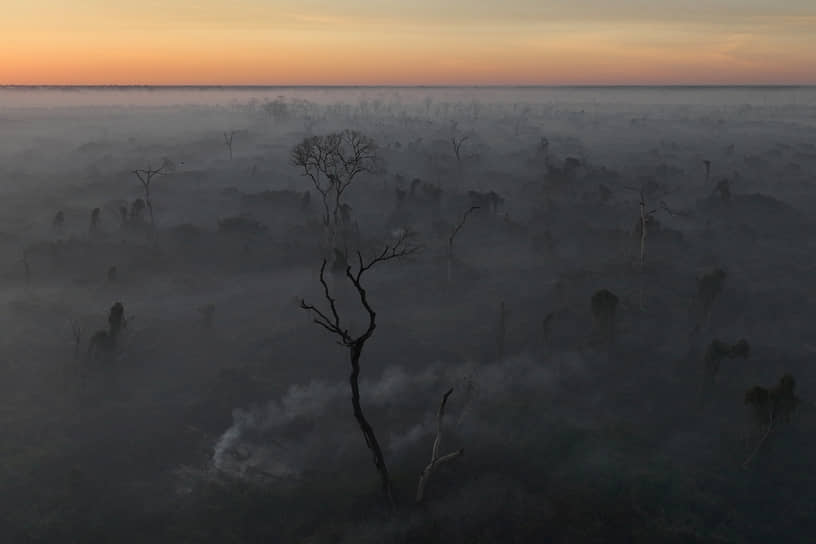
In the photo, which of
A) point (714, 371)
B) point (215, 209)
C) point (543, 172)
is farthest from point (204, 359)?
point (543, 172)

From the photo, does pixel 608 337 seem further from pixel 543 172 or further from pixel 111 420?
pixel 543 172

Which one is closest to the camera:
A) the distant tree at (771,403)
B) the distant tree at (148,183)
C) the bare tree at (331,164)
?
the distant tree at (771,403)

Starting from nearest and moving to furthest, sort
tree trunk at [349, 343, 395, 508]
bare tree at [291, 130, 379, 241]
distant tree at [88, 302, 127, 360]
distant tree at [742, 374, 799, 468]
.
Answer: tree trunk at [349, 343, 395, 508] → distant tree at [742, 374, 799, 468] → distant tree at [88, 302, 127, 360] → bare tree at [291, 130, 379, 241]

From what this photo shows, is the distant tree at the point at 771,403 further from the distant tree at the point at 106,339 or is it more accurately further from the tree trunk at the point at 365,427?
the distant tree at the point at 106,339

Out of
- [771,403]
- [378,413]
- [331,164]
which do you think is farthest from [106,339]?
[771,403]

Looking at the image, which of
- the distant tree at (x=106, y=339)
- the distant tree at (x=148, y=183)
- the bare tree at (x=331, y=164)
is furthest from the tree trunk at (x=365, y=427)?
the distant tree at (x=148, y=183)

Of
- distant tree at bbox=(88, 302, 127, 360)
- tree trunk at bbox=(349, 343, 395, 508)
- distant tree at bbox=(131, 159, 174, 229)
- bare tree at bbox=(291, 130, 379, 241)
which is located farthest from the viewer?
distant tree at bbox=(131, 159, 174, 229)

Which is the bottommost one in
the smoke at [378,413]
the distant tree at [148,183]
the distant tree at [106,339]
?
the smoke at [378,413]

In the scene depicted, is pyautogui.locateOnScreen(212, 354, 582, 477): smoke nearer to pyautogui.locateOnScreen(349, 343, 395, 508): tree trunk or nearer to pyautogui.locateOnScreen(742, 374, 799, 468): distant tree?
pyautogui.locateOnScreen(349, 343, 395, 508): tree trunk

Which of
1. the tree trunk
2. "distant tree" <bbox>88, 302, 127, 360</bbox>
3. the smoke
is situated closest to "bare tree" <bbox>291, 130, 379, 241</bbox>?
"distant tree" <bbox>88, 302, 127, 360</bbox>

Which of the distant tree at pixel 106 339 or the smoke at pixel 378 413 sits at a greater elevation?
the distant tree at pixel 106 339

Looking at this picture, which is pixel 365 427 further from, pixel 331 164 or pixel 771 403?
pixel 331 164
